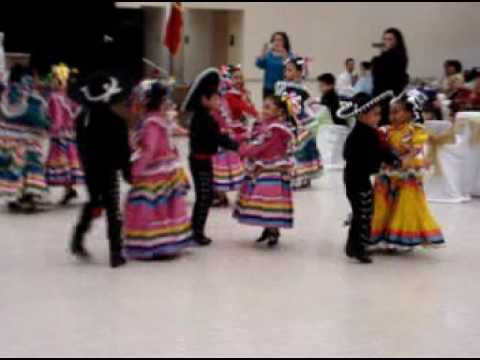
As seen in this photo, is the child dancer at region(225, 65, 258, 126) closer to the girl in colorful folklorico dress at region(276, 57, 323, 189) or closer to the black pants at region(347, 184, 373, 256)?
the girl in colorful folklorico dress at region(276, 57, 323, 189)

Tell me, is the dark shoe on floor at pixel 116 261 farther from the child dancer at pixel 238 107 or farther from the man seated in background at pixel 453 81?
the man seated in background at pixel 453 81

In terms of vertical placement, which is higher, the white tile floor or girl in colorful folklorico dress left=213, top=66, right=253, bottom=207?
girl in colorful folklorico dress left=213, top=66, right=253, bottom=207

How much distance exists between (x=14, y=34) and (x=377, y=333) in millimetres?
12795

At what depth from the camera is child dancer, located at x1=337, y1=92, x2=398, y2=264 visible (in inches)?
234

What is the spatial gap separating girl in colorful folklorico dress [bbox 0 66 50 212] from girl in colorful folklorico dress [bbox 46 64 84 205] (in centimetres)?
21

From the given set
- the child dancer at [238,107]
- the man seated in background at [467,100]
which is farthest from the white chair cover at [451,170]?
the child dancer at [238,107]

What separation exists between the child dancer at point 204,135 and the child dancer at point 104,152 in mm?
721

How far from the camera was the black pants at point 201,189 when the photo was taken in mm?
6460

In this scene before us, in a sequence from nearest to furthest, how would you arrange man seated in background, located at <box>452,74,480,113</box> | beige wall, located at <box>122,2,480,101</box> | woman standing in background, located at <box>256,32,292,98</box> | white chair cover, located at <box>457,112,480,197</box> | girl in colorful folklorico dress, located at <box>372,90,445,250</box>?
girl in colorful folklorico dress, located at <box>372,90,445,250</box> → white chair cover, located at <box>457,112,480,197</box> → woman standing in background, located at <box>256,32,292,98</box> → man seated in background, located at <box>452,74,480,113</box> → beige wall, located at <box>122,2,480,101</box>

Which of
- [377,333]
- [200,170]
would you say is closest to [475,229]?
[200,170]

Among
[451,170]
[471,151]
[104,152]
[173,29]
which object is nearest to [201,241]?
[104,152]

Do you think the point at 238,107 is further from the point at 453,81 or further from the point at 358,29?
the point at 358,29

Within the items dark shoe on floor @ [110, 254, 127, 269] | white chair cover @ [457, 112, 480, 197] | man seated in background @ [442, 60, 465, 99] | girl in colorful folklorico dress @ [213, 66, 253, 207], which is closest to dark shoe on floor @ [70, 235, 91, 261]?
dark shoe on floor @ [110, 254, 127, 269]

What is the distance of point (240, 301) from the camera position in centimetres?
511
